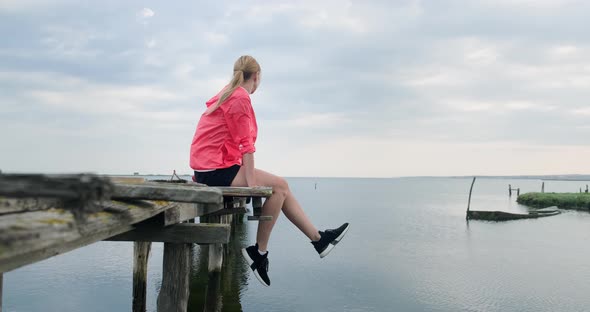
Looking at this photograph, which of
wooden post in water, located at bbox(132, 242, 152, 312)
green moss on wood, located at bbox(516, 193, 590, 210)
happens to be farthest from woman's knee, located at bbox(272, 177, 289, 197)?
green moss on wood, located at bbox(516, 193, 590, 210)

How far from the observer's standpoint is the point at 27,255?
219cm

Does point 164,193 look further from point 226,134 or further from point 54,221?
point 226,134

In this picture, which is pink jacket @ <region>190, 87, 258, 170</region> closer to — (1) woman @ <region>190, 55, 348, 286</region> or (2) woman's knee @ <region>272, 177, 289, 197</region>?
(1) woman @ <region>190, 55, 348, 286</region>

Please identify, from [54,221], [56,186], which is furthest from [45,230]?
[56,186]

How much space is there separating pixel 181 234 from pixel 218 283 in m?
9.58

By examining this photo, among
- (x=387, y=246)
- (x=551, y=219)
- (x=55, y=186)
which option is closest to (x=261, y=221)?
(x=55, y=186)

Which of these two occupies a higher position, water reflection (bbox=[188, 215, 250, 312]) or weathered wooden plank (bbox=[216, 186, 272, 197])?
weathered wooden plank (bbox=[216, 186, 272, 197])

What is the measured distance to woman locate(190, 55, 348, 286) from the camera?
515 centimetres

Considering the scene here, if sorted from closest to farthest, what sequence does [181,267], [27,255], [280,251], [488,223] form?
[27,255]
[181,267]
[280,251]
[488,223]

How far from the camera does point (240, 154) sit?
17.8 feet

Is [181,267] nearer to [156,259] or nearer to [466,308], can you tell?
[466,308]

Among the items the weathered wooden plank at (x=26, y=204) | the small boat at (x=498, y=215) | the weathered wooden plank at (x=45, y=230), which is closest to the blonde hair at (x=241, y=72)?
the weathered wooden plank at (x=45, y=230)

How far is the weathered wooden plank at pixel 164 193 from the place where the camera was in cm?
264

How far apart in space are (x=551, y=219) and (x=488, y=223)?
23.0 feet
